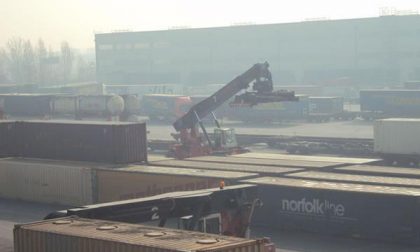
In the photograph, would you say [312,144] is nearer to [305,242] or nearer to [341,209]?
[341,209]

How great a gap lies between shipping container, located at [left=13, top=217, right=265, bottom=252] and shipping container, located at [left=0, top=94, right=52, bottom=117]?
79772 mm

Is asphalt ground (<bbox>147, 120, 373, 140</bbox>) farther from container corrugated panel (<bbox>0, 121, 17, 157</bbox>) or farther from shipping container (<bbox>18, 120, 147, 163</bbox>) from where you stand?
shipping container (<bbox>18, 120, 147, 163</bbox>)

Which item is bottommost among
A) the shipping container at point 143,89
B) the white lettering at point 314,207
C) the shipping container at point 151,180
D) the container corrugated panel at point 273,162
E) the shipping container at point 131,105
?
the white lettering at point 314,207

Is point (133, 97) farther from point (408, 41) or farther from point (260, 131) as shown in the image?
point (408, 41)

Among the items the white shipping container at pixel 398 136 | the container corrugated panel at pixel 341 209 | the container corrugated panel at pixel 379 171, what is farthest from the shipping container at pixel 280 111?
the container corrugated panel at pixel 341 209

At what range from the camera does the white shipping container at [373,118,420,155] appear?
4722 centimetres

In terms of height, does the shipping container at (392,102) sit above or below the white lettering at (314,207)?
above

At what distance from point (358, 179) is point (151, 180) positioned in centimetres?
995

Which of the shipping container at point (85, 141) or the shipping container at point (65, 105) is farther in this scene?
the shipping container at point (65, 105)

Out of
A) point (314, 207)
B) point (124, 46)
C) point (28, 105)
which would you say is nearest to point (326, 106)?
point (28, 105)

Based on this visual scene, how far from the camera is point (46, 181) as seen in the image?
3972 centimetres

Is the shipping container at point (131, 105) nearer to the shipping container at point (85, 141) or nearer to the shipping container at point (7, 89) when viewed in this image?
the shipping container at point (85, 141)

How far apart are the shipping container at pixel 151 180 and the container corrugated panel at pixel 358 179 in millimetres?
2732

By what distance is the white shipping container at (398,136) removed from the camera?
47219mm
